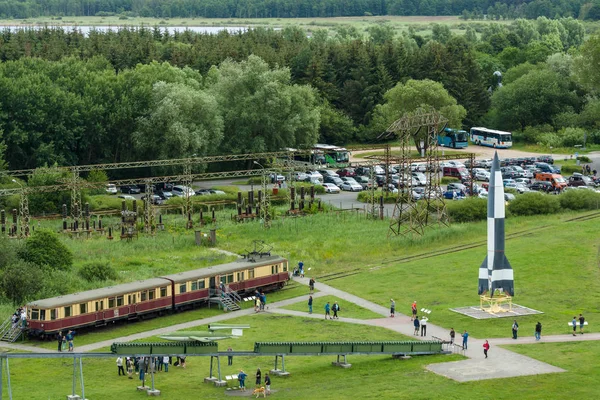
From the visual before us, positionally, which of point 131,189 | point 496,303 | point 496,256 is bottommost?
point 131,189

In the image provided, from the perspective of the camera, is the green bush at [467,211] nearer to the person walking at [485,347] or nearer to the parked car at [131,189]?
the parked car at [131,189]

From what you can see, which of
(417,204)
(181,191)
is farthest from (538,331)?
(181,191)

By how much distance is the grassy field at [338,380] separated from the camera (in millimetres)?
64812

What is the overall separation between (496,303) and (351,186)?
5161cm

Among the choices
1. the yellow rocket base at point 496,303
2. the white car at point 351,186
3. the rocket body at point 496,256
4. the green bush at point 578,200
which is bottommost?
the white car at point 351,186

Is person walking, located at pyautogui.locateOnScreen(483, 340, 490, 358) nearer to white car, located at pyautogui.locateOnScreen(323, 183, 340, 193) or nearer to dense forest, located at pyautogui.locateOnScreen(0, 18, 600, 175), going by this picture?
white car, located at pyautogui.locateOnScreen(323, 183, 340, 193)

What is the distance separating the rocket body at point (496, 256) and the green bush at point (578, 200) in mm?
34214

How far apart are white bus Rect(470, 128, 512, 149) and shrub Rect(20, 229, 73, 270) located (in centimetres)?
8007

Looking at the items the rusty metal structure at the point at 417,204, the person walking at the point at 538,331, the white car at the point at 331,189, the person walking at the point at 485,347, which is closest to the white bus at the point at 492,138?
the white car at the point at 331,189

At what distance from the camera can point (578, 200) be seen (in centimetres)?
11700

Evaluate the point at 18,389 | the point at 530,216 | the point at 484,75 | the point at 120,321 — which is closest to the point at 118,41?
the point at 484,75

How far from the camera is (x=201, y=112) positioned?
138m

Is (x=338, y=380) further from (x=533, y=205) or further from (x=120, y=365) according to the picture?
(x=533, y=205)

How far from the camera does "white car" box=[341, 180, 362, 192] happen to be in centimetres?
13275
